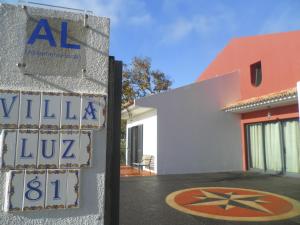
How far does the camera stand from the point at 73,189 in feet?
7.52

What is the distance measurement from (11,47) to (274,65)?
1307cm

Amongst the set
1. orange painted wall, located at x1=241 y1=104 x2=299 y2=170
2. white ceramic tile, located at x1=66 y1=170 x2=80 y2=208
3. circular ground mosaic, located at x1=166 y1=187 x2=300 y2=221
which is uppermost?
orange painted wall, located at x1=241 y1=104 x2=299 y2=170

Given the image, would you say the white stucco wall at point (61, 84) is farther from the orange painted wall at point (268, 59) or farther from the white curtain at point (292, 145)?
the orange painted wall at point (268, 59)

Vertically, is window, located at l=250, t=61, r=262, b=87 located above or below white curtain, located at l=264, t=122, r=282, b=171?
above

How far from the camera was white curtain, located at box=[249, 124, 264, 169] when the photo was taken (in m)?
14.1

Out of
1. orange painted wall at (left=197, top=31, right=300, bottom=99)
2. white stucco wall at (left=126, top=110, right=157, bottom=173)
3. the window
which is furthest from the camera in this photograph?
the window

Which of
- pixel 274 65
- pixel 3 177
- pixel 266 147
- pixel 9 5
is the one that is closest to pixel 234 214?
pixel 3 177

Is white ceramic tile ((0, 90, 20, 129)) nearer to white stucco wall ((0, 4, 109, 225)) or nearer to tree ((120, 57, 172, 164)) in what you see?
white stucco wall ((0, 4, 109, 225))

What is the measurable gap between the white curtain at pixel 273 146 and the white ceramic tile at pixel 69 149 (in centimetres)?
1220

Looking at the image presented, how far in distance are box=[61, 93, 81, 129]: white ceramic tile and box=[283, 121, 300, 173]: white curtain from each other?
11602 mm

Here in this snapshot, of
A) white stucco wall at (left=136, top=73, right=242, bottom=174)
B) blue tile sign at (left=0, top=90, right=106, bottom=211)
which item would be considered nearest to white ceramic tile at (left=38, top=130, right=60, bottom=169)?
blue tile sign at (left=0, top=90, right=106, bottom=211)

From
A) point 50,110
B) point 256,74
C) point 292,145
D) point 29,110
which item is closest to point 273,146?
point 292,145

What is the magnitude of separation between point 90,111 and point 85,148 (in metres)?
0.29

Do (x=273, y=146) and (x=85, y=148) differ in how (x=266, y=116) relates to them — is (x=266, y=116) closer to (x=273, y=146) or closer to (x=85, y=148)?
(x=273, y=146)
